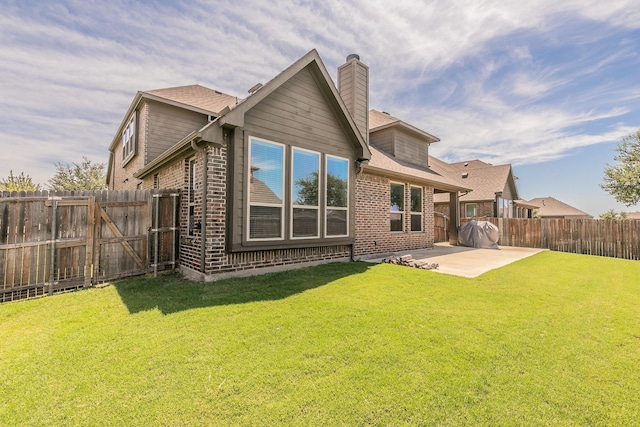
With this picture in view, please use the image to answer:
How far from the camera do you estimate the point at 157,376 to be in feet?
8.55

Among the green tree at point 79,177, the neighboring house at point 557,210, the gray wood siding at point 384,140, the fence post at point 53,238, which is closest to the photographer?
the fence post at point 53,238

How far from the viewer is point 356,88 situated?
1037cm

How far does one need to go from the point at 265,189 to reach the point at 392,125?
8.72 meters

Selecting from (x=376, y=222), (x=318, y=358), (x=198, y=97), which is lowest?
(x=318, y=358)

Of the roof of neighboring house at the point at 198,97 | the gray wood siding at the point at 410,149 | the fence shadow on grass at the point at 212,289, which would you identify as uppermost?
the roof of neighboring house at the point at 198,97

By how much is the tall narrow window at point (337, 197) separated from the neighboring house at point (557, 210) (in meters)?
48.0

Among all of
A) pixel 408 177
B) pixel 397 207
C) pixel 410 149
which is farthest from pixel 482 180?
pixel 397 207

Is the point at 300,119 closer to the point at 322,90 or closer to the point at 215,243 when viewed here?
the point at 322,90

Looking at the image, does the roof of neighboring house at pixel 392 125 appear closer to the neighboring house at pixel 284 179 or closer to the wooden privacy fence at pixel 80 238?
the neighboring house at pixel 284 179

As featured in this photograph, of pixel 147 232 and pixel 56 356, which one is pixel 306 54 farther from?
pixel 56 356

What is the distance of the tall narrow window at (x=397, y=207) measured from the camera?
1081 cm

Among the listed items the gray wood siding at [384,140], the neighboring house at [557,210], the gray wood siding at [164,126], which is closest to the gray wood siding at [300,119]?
the gray wood siding at [384,140]

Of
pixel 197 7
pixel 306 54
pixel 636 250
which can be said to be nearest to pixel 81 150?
pixel 197 7

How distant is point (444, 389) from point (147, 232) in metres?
6.74
